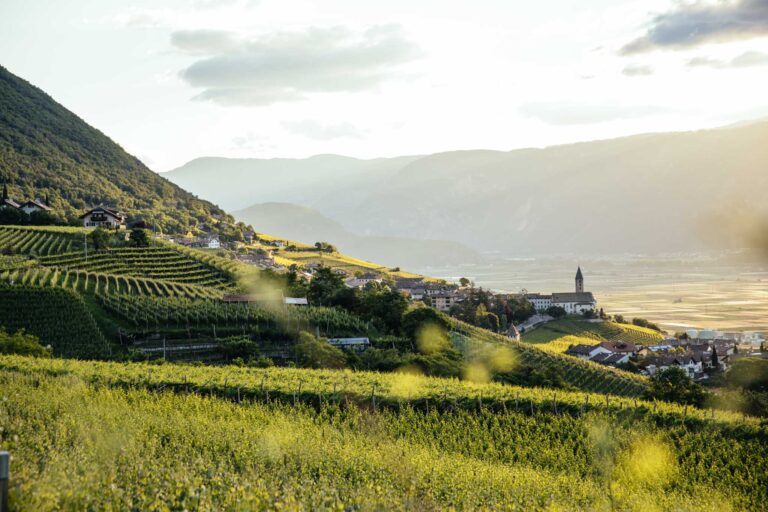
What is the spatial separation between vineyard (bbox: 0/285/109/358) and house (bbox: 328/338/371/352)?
1132 centimetres

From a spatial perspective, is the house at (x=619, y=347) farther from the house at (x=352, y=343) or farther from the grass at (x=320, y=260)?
the grass at (x=320, y=260)

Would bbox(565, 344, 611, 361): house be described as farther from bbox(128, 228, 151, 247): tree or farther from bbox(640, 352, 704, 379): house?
bbox(128, 228, 151, 247): tree

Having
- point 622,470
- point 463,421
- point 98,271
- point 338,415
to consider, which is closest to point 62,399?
point 338,415

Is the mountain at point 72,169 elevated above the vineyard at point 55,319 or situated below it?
above

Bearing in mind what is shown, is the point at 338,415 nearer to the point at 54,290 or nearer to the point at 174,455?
the point at 174,455

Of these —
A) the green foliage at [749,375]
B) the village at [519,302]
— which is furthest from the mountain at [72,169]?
the green foliage at [749,375]

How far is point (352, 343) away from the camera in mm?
40562

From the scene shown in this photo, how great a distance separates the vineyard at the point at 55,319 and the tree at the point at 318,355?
8.71 meters

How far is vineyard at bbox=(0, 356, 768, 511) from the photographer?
38.5ft

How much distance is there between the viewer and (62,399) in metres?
18.4

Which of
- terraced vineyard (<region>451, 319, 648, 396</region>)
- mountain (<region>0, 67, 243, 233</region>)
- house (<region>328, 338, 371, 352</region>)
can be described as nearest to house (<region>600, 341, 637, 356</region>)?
terraced vineyard (<region>451, 319, 648, 396</region>)

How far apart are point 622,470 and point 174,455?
33.9 ft

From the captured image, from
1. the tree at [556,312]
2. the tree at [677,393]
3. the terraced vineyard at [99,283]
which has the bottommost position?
the tree at [556,312]

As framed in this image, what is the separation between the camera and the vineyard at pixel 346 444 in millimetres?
11742
